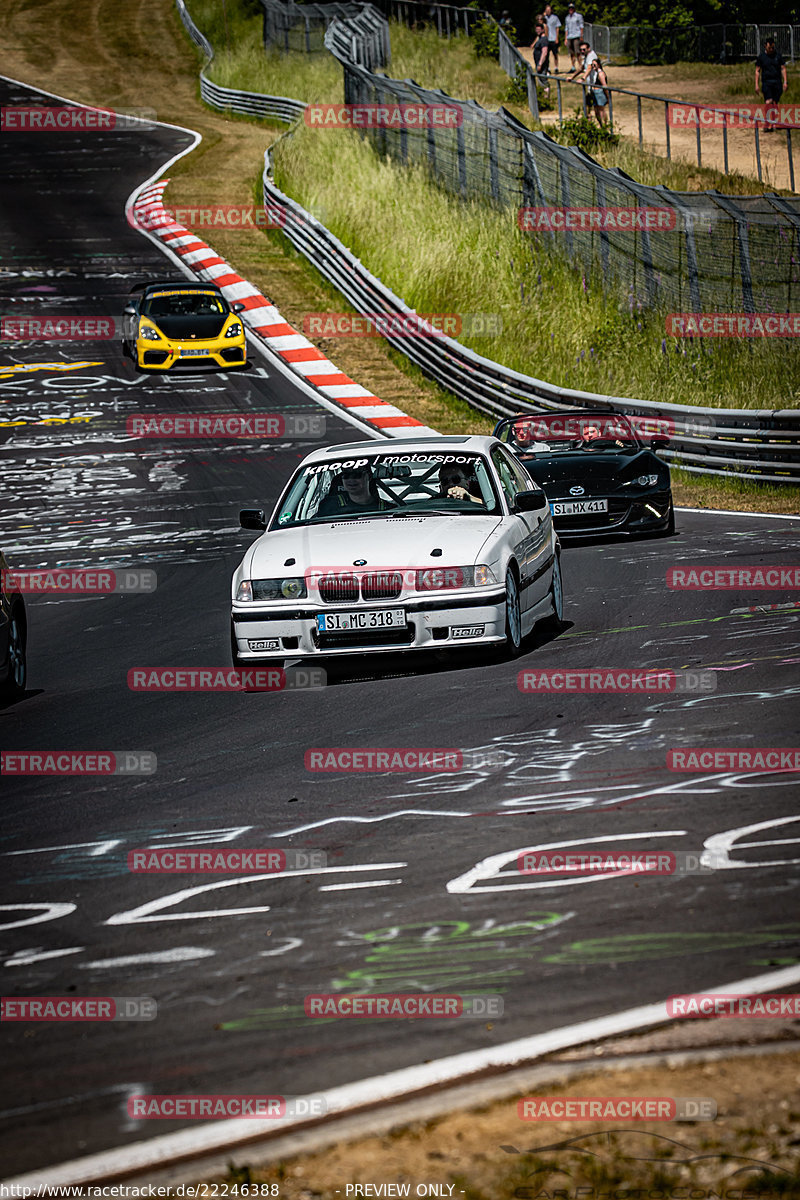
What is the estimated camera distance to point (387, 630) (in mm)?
9391

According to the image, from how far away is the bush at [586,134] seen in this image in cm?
3509

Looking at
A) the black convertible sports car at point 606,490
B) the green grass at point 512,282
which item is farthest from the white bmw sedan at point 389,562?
the green grass at point 512,282

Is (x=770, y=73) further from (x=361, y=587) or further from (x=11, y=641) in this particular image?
(x=11, y=641)

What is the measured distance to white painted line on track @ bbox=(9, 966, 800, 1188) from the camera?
3811mm

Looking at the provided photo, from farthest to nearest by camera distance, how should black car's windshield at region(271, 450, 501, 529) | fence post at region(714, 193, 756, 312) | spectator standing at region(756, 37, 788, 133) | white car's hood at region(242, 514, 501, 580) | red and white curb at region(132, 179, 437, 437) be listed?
spectator standing at region(756, 37, 788, 133) < red and white curb at region(132, 179, 437, 437) < fence post at region(714, 193, 756, 312) < black car's windshield at region(271, 450, 501, 529) < white car's hood at region(242, 514, 501, 580)

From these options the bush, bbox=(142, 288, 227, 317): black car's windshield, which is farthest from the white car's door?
the bush

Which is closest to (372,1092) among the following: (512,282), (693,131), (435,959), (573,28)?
(435,959)

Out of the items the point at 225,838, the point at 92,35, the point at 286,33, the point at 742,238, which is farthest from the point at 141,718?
the point at 92,35

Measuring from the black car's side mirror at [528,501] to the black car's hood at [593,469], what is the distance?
4324 mm

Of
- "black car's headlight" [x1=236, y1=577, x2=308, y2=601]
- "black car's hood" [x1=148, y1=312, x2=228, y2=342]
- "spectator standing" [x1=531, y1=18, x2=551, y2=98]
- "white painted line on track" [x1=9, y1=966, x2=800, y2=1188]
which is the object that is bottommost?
"white painted line on track" [x1=9, y1=966, x2=800, y2=1188]

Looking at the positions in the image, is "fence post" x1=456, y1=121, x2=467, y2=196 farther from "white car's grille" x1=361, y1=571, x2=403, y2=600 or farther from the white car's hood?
"white car's grille" x1=361, y1=571, x2=403, y2=600

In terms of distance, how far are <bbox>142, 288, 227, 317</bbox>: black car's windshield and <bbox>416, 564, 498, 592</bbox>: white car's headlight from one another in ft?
62.2

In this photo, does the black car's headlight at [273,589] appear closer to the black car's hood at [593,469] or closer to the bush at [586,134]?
the black car's hood at [593,469]

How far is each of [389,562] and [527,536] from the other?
1.37 meters
